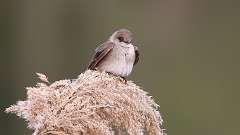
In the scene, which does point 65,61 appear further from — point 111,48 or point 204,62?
point 111,48

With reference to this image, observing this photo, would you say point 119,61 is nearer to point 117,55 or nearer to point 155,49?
point 117,55

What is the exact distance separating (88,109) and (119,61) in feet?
5.77

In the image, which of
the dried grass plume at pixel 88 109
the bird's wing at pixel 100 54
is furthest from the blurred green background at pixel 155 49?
the dried grass plume at pixel 88 109

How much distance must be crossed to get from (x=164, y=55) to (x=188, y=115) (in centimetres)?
177

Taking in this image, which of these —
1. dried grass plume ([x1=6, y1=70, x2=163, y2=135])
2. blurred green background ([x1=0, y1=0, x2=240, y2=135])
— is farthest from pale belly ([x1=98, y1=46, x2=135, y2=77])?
blurred green background ([x1=0, y1=0, x2=240, y2=135])

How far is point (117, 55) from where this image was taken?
4.22 metres

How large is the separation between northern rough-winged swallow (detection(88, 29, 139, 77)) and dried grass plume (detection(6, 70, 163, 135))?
1.47 m

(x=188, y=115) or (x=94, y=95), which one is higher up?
(x=188, y=115)

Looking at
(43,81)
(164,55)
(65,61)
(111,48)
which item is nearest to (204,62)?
(164,55)

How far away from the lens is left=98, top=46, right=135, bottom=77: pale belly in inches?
163

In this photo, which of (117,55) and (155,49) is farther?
(155,49)

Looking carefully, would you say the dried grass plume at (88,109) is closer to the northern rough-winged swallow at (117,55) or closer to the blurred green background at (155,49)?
the northern rough-winged swallow at (117,55)

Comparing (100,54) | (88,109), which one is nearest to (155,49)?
(100,54)

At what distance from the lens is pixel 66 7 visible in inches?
535
